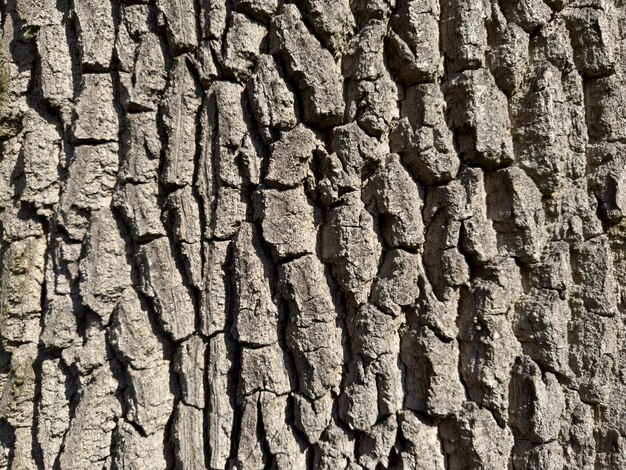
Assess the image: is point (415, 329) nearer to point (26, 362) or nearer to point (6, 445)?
point (26, 362)

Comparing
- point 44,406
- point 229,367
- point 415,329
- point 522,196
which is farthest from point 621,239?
point 44,406

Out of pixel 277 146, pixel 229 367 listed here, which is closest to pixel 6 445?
pixel 229 367

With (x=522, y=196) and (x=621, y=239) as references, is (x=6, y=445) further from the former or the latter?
(x=621, y=239)

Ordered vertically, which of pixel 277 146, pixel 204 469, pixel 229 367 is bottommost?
pixel 204 469

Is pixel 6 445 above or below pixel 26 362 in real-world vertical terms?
below

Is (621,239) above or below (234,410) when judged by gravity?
above

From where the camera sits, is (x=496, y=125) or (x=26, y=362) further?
(x=26, y=362)
